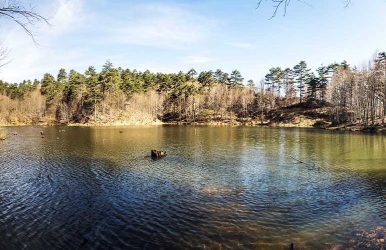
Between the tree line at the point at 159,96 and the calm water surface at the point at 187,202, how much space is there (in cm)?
9391

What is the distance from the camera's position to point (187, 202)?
2045 cm

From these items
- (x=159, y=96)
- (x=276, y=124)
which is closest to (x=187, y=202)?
(x=276, y=124)

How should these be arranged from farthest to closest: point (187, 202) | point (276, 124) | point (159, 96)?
point (159, 96)
point (276, 124)
point (187, 202)

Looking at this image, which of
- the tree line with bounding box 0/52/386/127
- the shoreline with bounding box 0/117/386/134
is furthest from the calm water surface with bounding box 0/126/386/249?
the tree line with bounding box 0/52/386/127

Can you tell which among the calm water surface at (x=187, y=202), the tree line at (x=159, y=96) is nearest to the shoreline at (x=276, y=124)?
the tree line at (x=159, y=96)

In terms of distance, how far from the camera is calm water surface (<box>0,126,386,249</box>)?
47.8 ft

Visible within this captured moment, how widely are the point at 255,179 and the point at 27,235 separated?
63.6ft

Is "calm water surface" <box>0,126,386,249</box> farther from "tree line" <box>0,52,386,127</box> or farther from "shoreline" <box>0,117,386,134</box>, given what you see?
"tree line" <box>0,52,386,127</box>

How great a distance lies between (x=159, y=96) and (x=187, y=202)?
127m

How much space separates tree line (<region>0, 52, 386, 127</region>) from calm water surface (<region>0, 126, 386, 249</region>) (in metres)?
93.9

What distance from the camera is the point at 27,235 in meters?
15.0

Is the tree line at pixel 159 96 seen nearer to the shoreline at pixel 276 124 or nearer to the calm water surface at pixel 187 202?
the shoreline at pixel 276 124

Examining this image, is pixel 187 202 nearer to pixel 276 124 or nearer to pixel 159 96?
pixel 276 124

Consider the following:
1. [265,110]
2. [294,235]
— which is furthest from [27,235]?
[265,110]
